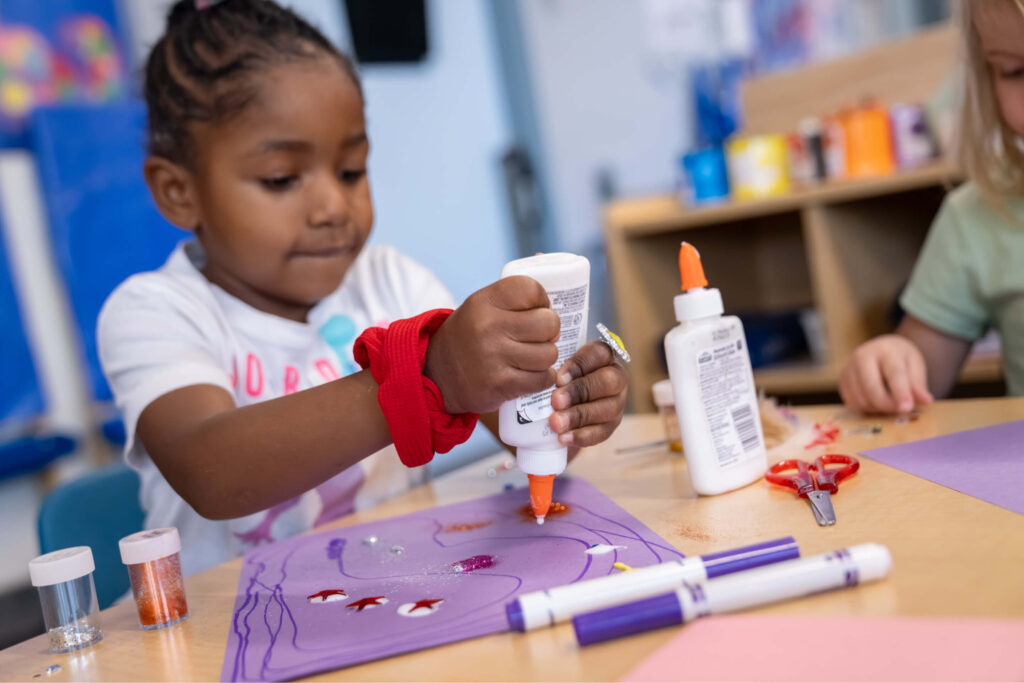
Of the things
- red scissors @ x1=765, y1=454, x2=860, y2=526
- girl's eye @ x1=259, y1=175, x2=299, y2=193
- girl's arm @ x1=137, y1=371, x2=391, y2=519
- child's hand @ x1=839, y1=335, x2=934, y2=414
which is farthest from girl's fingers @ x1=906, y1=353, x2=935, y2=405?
girl's eye @ x1=259, y1=175, x2=299, y2=193

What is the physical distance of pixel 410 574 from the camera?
58 centimetres

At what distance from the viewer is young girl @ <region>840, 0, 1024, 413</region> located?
93 cm

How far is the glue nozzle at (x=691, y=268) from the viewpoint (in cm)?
61

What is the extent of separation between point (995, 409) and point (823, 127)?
1023 mm

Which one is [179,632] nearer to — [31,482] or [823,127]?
[823,127]

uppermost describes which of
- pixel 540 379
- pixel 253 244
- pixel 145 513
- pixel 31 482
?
pixel 253 244

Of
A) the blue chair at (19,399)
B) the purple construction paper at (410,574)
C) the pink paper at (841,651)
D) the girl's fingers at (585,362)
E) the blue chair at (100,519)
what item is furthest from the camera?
the blue chair at (19,399)

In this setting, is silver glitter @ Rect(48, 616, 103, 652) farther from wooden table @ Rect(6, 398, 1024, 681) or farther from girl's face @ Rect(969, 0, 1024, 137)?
girl's face @ Rect(969, 0, 1024, 137)

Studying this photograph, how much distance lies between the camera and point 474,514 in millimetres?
705

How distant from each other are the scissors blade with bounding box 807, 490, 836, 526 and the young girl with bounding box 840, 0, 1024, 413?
0.32 m

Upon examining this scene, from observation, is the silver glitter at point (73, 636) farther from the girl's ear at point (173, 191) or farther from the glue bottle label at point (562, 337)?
the girl's ear at point (173, 191)

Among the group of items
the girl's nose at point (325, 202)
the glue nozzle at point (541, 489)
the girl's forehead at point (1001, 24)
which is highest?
the girl's forehead at point (1001, 24)

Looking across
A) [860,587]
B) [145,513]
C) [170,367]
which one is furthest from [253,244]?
[860,587]

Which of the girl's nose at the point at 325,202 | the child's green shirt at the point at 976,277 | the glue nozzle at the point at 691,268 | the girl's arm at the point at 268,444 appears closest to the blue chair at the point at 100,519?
the girl's arm at the point at 268,444
